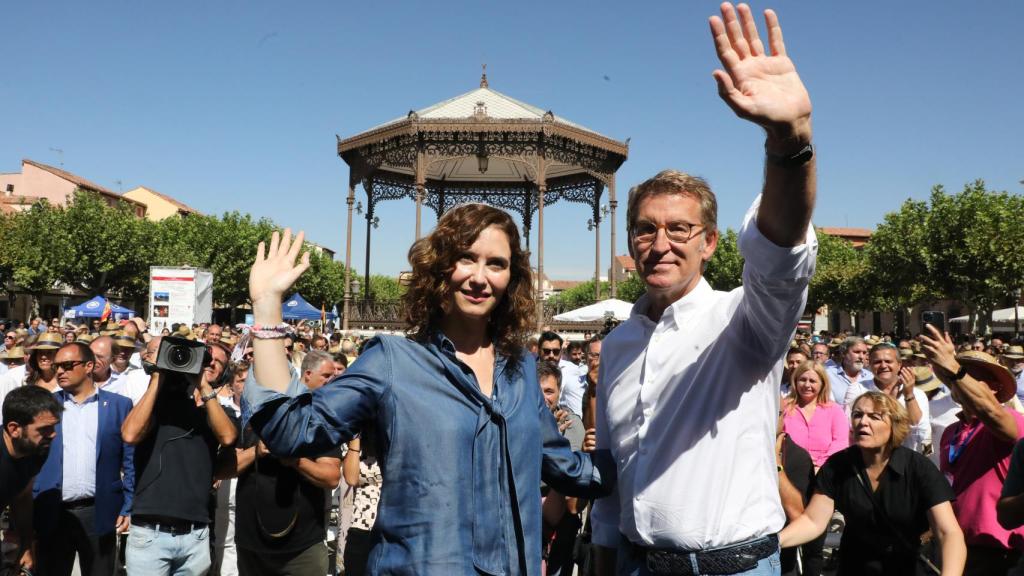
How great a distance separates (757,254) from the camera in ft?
5.72

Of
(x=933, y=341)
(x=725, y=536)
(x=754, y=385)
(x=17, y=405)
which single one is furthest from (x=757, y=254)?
(x=17, y=405)

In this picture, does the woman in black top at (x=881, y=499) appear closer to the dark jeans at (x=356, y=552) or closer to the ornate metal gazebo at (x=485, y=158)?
the dark jeans at (x=356, y=552)

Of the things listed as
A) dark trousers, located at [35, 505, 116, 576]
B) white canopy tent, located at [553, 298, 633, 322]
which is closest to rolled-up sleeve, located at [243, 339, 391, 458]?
dark trousers, located at [35, 505, 116, 576]

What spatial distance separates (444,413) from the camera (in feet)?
6.53

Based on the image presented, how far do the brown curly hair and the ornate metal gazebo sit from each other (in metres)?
11.7

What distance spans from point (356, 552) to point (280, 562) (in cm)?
44

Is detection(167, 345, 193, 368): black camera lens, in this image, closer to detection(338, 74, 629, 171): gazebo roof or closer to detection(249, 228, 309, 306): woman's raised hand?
detection(249, 228, 309, 306): woman's raised hand

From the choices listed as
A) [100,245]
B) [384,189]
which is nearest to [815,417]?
[384,189]

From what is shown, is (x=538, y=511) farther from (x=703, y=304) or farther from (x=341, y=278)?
(x=341, y=278)

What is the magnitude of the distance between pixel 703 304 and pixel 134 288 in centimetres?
4719

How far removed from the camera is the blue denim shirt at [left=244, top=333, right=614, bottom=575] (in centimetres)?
189

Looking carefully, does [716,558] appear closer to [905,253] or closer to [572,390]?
[572,390]

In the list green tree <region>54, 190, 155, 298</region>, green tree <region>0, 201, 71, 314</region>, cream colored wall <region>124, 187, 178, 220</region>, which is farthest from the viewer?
cream colored wall <region>124, 187, 178, 220</region>

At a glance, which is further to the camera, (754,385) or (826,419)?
(826,419)
